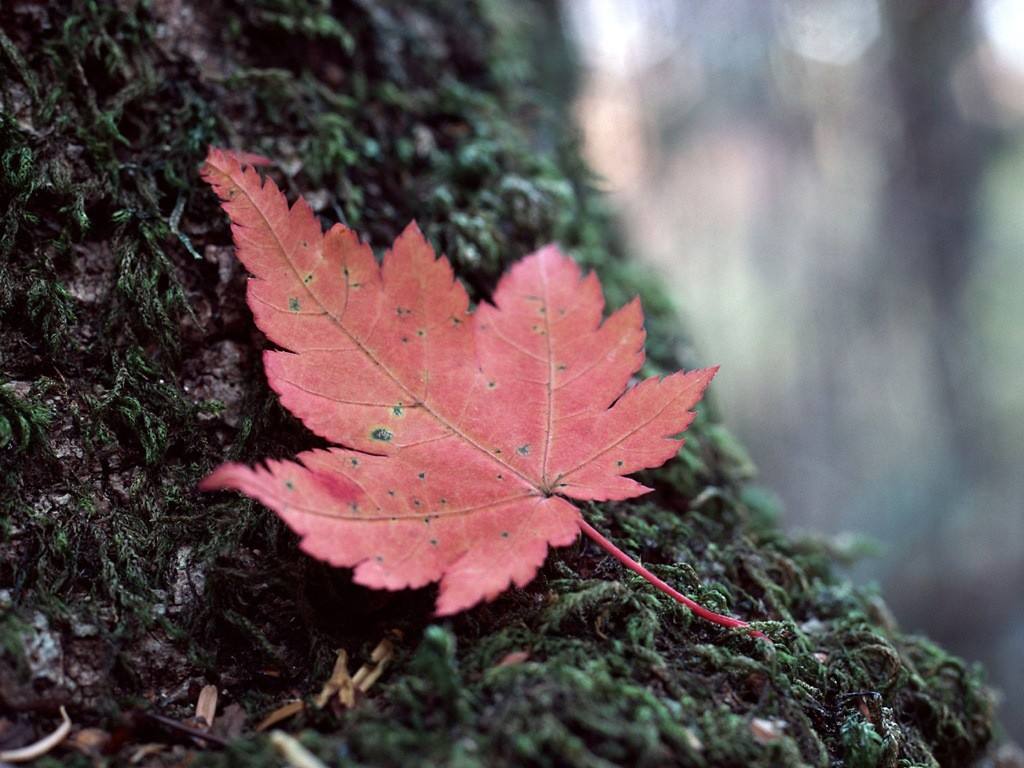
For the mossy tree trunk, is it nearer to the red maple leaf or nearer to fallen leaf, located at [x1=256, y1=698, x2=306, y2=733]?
fallen leaf, located at [x1=256, y1=698, x2=306, y2=733]

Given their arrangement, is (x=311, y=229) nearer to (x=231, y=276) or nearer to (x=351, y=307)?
(x=351, y=307)

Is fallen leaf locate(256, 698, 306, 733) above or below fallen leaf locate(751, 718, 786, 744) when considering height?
below

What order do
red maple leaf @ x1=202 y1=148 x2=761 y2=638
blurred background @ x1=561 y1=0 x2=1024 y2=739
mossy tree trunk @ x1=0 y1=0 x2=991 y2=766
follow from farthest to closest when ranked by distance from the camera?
blurred background @ x1=561 y1=0 x2=1024 y2=739 → red maple leaf @ x1=202 y1=148 x2=761 y2=638 → mossy tree trunk @ x1=0 y1=0 x2=991 y2=766

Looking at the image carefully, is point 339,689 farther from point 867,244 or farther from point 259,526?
point 867,244

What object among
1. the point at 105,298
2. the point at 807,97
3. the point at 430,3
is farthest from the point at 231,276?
the point at 807,97

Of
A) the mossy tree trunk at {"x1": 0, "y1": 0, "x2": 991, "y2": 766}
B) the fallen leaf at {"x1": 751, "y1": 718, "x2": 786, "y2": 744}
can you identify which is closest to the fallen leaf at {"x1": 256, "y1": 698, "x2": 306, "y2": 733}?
the mossy tree trunk at {"x1": 0, "y1": 0, "x2": 991, "y2": 766}

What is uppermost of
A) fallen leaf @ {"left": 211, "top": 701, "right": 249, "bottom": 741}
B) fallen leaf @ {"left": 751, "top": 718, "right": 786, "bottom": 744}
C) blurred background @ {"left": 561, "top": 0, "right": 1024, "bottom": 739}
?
blurred background @ {"left": 561, "top": 0, "right": 1024, "bottom": 739}

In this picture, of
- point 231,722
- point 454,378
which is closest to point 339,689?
point 231,722
